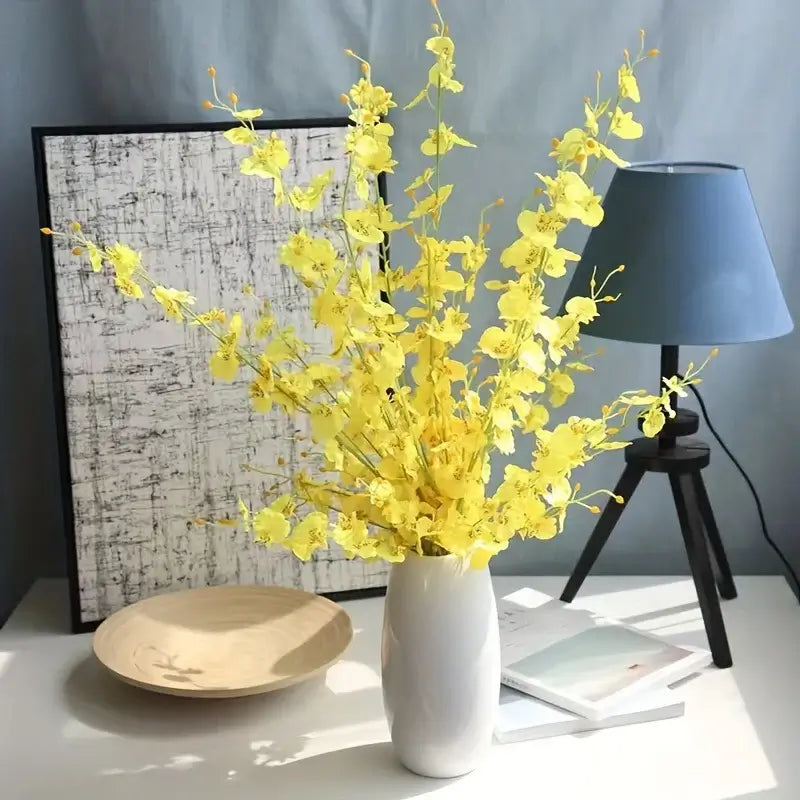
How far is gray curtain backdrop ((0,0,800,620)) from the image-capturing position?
4.83 feet

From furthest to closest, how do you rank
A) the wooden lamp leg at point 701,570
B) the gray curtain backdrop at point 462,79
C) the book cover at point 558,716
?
the gray curtain backdrop at point 462,79 < the wooden lamp leg at point 701,570 < the book cover at point 558,716

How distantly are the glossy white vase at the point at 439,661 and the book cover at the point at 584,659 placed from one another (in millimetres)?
142

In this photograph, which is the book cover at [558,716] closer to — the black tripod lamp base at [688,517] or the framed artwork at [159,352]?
the black tripod lamp base at [688,517]

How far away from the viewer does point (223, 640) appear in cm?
134

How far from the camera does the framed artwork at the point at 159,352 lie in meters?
1.41

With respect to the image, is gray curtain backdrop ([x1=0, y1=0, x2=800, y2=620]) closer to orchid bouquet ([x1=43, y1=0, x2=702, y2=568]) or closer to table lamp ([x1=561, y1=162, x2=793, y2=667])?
table lamp ([x1=561, y1=162, x2=793, y2=667])

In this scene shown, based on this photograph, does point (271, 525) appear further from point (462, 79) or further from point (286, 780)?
point (462, 79)

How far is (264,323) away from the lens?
1.00 metres

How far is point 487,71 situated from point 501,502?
673 millimetres

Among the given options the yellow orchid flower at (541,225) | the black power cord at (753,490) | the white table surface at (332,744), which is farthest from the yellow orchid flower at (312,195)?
the black power cord at (753,490)

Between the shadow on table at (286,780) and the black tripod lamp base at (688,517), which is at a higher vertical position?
the black tripod lamp base at (688,517)

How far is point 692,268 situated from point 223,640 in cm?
64

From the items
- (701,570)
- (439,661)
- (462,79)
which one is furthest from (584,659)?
(462,79)

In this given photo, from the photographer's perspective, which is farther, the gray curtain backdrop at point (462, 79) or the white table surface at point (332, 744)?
the gray curtain backdrop at point (462, 79)
